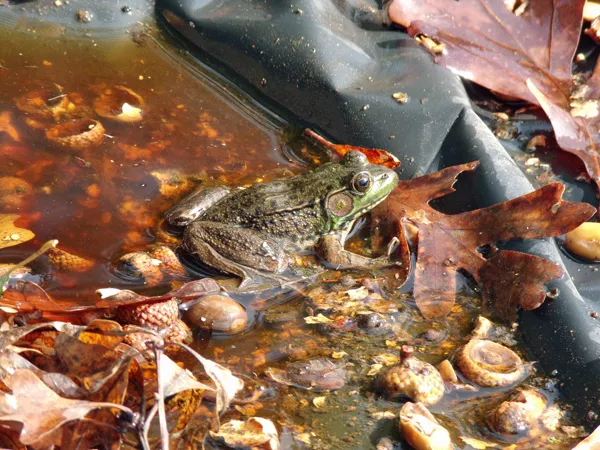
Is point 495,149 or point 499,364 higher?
point 495,149

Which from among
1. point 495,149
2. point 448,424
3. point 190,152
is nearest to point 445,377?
point 448,424

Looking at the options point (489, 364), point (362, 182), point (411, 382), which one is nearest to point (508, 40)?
point (362, 182)

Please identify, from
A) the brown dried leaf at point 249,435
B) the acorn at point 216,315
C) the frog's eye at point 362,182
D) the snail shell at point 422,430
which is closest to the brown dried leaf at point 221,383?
the brown dried leaf at point 249,435

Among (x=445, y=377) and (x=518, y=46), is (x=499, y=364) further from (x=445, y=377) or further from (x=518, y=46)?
(x=518, y=46)

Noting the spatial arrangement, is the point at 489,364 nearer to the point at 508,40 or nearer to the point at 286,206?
the point at 286,206

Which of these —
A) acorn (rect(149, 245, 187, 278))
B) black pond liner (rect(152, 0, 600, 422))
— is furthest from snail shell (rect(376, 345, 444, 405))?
acorn (rect(149, 245, 187, 278))

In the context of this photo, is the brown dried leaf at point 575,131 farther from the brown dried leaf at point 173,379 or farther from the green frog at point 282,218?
the brown dried leaf at point 173,379
